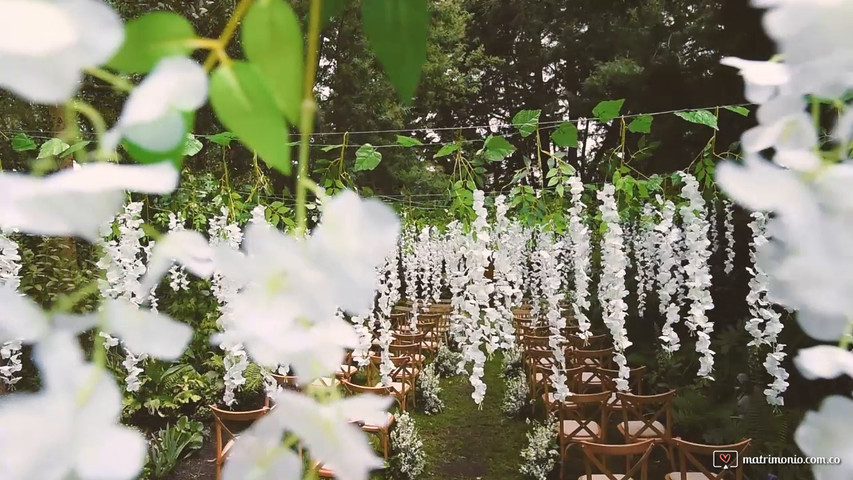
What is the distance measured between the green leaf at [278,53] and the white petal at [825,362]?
17cm

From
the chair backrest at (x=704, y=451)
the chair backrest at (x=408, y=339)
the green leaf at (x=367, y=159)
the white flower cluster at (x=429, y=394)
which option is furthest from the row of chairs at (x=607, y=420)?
the green leaf at (x=367, y=159)

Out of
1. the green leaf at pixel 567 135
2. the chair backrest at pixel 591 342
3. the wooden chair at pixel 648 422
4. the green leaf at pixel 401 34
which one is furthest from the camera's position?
the chair backrest at pixel 591 342

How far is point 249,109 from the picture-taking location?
18 cm

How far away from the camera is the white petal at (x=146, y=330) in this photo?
153mm

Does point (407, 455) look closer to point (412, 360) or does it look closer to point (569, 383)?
point (412, 360)

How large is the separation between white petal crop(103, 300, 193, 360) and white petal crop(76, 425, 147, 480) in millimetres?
24

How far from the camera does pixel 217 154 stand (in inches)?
244

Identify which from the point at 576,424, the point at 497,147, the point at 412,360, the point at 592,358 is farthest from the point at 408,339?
the point at 497,147

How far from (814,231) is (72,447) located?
183 mm

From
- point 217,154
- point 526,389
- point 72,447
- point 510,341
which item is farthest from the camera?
point 217,154

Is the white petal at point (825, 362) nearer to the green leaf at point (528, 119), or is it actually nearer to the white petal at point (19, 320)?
the white petal at point (19, 320)

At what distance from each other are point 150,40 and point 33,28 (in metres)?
0.05

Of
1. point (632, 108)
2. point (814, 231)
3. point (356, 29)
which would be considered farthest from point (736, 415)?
point (356, 29)

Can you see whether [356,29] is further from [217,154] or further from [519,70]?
[519,70]
